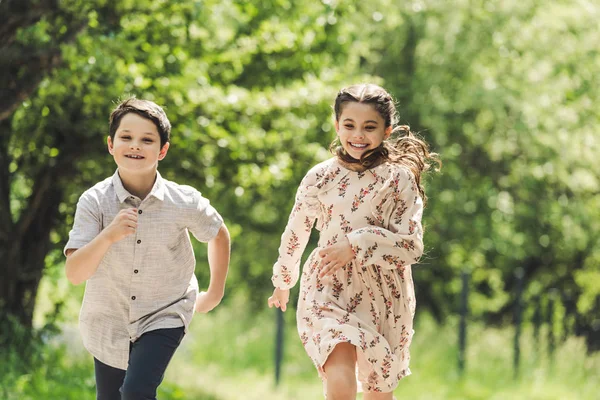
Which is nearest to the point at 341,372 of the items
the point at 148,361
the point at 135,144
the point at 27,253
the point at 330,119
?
the point at 148,361

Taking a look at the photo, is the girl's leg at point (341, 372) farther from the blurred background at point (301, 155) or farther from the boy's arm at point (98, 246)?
the blurred background at point (301, 155)

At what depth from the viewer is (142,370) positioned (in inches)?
160

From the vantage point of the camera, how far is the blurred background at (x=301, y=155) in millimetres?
7961

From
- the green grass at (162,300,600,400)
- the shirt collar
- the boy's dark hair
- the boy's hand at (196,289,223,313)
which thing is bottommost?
the green grass at (162,300,600,400)

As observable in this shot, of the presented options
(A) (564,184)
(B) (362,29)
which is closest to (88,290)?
(B) (362,29)

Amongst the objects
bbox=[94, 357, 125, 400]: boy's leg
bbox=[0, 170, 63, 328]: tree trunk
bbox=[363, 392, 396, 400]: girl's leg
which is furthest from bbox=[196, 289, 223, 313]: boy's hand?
bbox=[0, 170, 63, 328]: tree trunk

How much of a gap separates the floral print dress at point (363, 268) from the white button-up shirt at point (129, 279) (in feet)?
2.03

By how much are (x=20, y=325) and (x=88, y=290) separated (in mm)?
4808

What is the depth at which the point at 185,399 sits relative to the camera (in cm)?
819

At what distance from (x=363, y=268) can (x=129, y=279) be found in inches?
41.6

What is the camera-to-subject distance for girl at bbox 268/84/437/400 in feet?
14.6

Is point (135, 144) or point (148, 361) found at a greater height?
point (135, 144)

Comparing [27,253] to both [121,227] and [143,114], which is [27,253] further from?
[121,227]

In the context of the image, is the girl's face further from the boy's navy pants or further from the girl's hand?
the boy's navy pants
